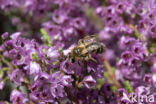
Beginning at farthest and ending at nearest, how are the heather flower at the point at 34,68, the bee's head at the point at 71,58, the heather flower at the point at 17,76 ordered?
the heather flower at the point at 17,76
the bee's head at the point at 71,58
the heather flower at the point at 34,68

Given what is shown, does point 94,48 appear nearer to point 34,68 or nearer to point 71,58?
point 71,58

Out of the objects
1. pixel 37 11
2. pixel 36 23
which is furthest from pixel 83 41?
pixel 36 23

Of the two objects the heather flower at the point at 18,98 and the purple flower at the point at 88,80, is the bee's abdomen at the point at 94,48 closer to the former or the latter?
the purple flower at the point at 88,80

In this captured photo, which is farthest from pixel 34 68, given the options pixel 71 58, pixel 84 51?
pixel 84 51

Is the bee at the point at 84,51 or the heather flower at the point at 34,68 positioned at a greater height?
the bee at the point at 84,51

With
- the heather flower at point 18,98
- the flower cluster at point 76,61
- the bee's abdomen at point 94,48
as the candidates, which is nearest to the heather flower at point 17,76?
the flower cluster at point 76,61

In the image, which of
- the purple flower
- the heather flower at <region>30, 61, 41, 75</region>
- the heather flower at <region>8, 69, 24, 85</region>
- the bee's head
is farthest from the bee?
the heather flower at <region>8, 69, 24, 85</region>

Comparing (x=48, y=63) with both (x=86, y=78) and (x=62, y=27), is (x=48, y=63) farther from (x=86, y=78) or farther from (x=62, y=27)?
(x=62, y=27)

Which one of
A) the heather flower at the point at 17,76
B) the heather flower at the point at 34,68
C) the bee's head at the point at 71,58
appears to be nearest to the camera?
the heather flower at the point at 34,68

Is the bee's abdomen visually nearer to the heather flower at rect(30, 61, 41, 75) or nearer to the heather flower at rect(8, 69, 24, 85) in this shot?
the heather flower at rect(30, 61, 41, 75)
